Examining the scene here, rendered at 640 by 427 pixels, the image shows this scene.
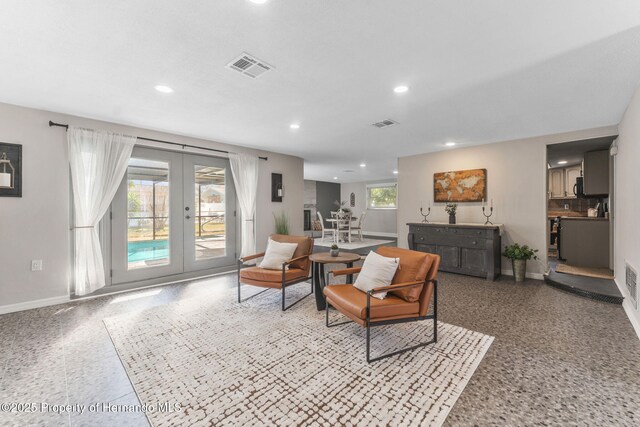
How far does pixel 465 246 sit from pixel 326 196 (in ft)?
27.2

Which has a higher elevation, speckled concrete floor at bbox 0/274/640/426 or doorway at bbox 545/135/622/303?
doorway at bbox 545/135/622/303

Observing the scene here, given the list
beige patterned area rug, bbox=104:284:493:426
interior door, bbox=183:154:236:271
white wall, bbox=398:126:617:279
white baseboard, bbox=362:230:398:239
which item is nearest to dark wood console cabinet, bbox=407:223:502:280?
white wall, bbox=398:126:617:279

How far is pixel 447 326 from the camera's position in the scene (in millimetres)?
2902

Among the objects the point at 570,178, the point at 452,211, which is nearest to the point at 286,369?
the point at 452,211

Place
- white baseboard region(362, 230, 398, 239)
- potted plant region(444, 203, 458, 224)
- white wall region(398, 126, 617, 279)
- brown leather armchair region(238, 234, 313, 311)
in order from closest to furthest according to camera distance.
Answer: brown leather armchair region(238, 234, 313, 311), white wall region(398, 126, 617, 279), potted plant region(444, 203, 458, 224), white baseboard region(362, 230, 398, 239)

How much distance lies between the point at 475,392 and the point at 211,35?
312cm

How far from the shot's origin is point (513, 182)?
500 centimetres

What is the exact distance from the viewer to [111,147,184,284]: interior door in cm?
418

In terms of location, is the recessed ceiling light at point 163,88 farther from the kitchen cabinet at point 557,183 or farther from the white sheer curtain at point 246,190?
the kitchen cabinet at point 557,183

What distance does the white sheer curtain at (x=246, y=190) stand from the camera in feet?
17.7

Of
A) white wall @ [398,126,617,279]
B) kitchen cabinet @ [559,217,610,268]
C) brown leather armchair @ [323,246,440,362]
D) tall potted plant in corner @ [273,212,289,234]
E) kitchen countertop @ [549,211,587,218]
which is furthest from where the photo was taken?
kitchen countertop @ [549,211,587,218]

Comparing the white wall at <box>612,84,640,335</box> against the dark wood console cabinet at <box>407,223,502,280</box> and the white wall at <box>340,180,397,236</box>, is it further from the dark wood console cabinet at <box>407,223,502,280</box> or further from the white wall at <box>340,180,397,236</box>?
the white wall at <box>340,180,397,236</box>

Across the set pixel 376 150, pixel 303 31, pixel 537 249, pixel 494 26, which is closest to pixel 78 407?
pixel 303 31

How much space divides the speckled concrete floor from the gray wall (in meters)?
9.11
